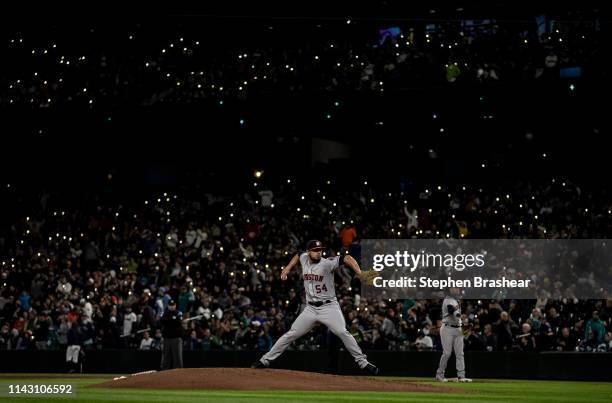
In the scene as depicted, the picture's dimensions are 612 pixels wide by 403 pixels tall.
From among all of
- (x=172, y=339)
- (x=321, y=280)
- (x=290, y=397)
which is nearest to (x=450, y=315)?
(x=321, y=280)

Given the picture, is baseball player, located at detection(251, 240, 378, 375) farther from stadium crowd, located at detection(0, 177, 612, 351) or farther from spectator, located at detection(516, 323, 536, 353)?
spectator, located at detection(516, 323, 536, 353)

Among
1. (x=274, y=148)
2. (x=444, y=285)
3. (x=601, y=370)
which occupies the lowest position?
(x=601, y=370)

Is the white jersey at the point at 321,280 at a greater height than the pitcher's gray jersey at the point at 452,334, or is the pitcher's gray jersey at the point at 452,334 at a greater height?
the white jersey at the point at 321,280

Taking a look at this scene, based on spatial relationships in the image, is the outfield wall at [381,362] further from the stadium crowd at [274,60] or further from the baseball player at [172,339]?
the stadium crowd at [274,60]

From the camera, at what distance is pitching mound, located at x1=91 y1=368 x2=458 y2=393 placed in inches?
582

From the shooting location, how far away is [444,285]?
27828 mm

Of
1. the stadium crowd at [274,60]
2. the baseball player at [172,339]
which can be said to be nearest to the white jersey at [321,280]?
the baseball player at [172,339]

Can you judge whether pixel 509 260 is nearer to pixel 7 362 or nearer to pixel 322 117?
pixel 322 117

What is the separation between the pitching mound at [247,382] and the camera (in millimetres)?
14781

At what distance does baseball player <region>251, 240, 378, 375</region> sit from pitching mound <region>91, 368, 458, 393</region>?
1.24 feet

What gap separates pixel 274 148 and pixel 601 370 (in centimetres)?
1832

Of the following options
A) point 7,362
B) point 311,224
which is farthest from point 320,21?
point 7,362

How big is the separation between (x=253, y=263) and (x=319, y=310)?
15404mm

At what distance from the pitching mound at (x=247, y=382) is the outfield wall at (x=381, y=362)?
938cm
